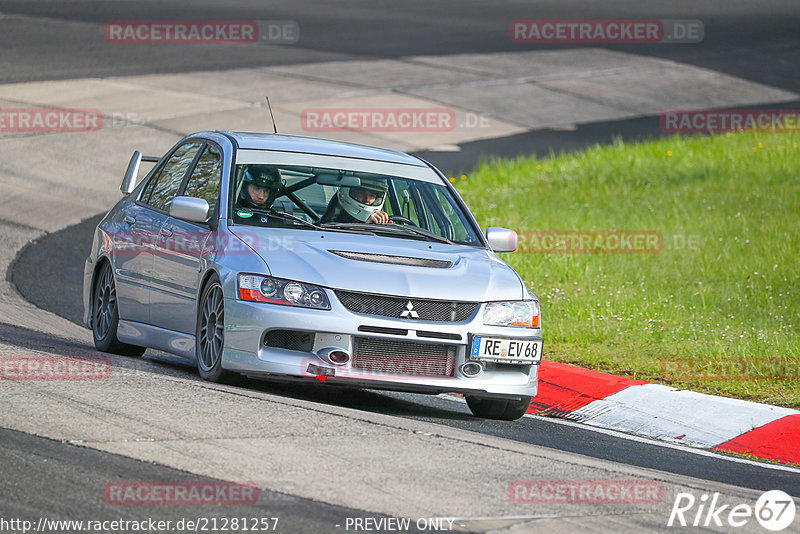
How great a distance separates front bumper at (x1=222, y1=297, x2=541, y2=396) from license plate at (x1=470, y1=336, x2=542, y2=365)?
6cm

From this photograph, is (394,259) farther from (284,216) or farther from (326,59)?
(326,59)

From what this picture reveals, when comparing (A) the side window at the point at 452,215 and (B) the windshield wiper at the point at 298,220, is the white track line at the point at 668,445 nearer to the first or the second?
(A) the side window at the point at 452,215

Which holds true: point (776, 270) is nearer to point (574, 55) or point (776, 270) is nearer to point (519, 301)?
point (519, 301)

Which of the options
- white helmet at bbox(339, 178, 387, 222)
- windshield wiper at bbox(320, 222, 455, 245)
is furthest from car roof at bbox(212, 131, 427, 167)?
windshield wiper at bbox(320, 222, 455, 245)

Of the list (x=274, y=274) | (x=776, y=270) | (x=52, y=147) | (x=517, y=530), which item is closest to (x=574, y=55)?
(x=52, y=147)

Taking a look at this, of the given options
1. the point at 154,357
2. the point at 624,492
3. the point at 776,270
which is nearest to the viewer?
the point at 624,492

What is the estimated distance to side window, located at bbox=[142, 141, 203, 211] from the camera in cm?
959

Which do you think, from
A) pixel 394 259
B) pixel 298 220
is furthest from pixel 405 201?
pixel 394 259

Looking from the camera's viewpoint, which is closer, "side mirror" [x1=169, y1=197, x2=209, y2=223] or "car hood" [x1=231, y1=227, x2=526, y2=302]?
"car hood" [x1=231, y1=227, x2=526, y2=302]

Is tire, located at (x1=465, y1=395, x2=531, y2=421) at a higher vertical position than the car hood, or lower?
lower

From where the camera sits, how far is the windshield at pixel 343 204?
8.72 meters

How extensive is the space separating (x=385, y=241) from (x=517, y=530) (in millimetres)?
3200

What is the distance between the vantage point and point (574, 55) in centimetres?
3244

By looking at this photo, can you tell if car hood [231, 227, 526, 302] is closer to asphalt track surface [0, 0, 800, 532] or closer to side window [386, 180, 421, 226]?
side window [386, 180, 421, 226]
